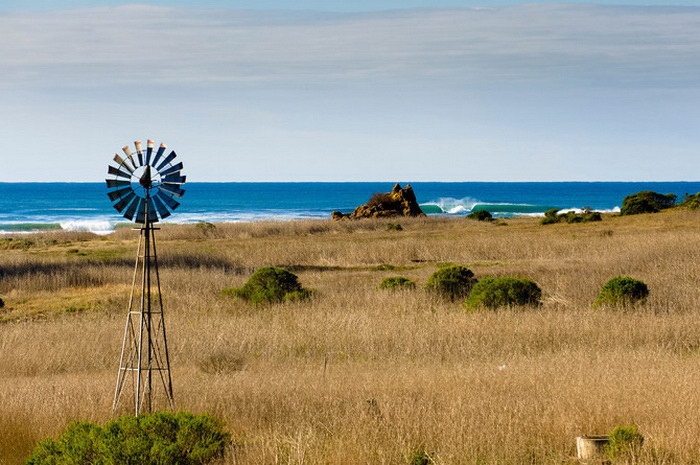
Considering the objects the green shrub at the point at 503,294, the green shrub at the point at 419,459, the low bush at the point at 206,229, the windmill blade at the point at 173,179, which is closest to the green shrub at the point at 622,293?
the green shrub at the point at 503,294

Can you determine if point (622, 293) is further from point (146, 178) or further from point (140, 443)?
point (140, 443)

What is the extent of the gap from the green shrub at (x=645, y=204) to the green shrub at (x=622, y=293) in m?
35.2

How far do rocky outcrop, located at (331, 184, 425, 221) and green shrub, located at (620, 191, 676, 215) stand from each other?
14.8 m

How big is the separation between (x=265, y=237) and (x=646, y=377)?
117ft

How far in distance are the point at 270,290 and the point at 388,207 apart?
41.3 meters

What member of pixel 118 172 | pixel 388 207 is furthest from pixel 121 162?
pixel 388 207

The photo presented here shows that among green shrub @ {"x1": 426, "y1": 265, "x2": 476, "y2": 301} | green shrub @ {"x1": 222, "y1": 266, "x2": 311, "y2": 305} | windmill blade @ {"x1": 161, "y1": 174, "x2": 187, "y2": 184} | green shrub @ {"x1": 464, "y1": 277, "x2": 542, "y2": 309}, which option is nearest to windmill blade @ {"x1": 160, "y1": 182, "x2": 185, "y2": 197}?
windmill blade @ {"x1": 161, "y1": 174, "x2": 187, "y2": 184}

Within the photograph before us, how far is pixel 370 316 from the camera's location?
1781cm

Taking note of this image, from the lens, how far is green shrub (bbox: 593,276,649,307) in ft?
59.4

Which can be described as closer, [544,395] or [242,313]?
[544,395]

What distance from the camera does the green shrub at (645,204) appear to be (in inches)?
2077

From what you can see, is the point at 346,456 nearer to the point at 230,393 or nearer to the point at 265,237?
the point at 230,393

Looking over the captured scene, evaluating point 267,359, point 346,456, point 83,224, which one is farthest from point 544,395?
point 83,224

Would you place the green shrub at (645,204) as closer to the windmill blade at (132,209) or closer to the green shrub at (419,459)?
the windmill blade at (132,209)
